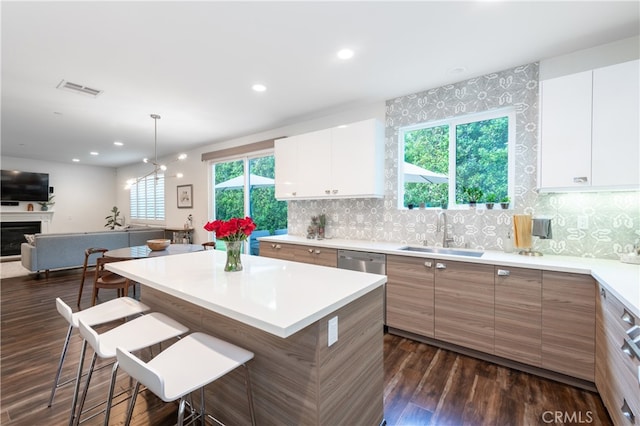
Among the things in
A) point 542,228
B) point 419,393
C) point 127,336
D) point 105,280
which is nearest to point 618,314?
point 542,228

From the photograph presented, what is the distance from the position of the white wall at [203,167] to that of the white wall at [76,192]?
163 centimetres

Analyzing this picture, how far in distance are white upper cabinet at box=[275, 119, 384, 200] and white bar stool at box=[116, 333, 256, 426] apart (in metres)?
2.32

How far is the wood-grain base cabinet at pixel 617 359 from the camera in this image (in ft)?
4.30

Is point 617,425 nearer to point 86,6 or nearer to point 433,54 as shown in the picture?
point 433,54

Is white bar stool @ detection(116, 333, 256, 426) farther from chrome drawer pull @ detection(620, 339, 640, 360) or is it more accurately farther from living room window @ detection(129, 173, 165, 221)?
living room window @ detection(129, 173, 165, 221)

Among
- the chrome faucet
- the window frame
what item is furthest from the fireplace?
the chrome faucet

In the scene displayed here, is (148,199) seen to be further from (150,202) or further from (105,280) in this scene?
(105,280)

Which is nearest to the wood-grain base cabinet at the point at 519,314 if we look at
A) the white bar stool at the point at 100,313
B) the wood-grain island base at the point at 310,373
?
the wood-grain island base at the point at 310,373

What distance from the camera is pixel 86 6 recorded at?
180 cm

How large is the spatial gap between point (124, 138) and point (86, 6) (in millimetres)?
4019

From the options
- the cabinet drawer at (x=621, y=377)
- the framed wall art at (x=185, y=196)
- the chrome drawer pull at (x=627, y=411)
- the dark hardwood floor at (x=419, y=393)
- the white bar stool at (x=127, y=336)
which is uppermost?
the framed wall art at (x=185, y=196)

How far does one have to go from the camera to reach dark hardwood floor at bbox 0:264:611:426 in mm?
1754

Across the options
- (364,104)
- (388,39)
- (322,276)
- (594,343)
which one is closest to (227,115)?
(364,104)
